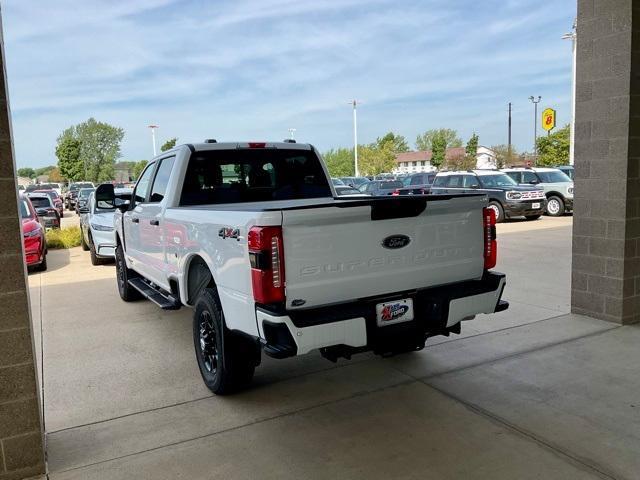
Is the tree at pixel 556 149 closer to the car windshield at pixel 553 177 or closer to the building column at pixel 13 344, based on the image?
the car windshield at pixel 553 177

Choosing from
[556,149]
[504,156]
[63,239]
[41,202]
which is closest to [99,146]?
[504,156]

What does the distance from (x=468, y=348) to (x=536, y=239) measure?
8.96 m

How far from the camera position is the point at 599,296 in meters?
6.18

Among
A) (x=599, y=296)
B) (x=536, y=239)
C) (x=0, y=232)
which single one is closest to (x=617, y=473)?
(x=599, y=296)

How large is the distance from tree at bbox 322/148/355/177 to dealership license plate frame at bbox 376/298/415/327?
339 ft

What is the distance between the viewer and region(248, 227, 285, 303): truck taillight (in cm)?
337

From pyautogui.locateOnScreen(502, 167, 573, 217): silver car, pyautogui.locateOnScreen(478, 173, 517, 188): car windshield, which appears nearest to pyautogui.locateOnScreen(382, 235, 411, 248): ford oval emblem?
pyautogui.locateOnScreen(478, 173, 517, 188): car windshield

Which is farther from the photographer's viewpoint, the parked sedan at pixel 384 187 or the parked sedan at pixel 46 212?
the parked sedan at pixel 384 187

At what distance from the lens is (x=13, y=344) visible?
10.7 feet

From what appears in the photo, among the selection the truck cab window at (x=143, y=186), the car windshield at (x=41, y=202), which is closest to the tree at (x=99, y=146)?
the car windshield at (x=41, y=202)

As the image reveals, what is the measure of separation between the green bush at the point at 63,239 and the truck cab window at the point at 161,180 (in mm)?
10793

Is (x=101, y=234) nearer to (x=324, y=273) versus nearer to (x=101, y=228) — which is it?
(x=101, y=228)

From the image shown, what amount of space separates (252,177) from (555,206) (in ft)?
56.1

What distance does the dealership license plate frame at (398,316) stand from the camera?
3.69 metres
